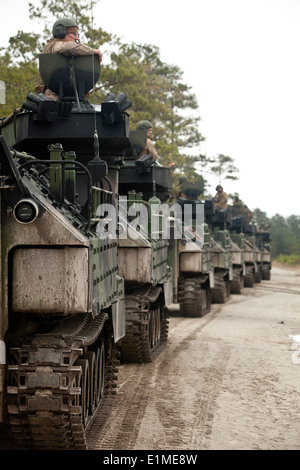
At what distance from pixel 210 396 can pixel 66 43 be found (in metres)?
4.05

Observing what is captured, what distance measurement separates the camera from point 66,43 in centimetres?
824

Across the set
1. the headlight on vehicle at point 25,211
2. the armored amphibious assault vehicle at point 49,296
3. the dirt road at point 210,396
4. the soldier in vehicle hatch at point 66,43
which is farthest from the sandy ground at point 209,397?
the soldier in vehicle hatch at point 66,43

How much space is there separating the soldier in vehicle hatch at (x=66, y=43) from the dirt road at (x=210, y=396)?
3.51 meters

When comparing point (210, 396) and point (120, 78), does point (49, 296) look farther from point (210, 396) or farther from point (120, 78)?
point (120, 78)

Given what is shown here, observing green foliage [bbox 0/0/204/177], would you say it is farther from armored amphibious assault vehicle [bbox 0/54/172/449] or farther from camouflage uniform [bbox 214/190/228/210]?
armored amphibious assault vehicle [bbox 0/54/172/449]

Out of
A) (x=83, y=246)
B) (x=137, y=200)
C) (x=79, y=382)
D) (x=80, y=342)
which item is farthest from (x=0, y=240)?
(x=137, y=200)

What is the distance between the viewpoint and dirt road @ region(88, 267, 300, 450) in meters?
6.30

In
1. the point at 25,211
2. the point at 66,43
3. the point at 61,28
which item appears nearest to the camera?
the point at 25,211

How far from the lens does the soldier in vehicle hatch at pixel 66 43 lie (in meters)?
8.21

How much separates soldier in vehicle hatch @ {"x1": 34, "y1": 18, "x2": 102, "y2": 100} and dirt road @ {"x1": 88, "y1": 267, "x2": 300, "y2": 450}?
3.51m

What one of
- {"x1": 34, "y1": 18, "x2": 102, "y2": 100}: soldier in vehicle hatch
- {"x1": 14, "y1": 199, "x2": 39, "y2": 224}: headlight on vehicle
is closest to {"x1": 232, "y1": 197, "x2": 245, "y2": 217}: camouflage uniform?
Result: {"x1": 34, "y1": 18, "x2": 102, "y2": 100}: soldier in vehicle hatch

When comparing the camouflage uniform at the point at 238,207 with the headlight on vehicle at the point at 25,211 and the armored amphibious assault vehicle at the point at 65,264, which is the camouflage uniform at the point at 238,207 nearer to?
the armored amphibious assault vehicle at the point at 65,264

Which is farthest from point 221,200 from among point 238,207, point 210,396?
point 210,396

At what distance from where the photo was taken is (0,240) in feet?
16.8
